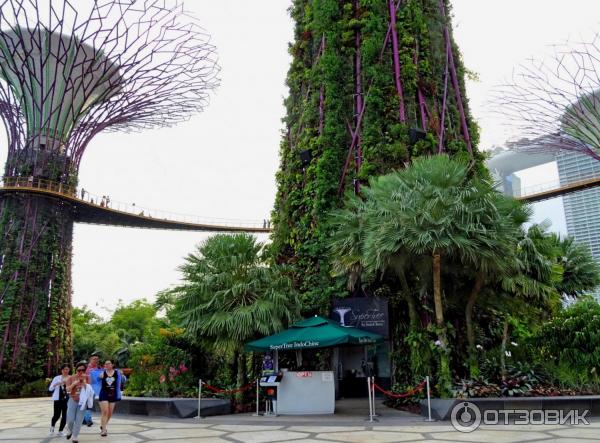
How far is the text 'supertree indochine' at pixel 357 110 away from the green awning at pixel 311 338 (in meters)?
4.24

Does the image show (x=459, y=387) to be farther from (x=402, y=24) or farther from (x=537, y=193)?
(x=537, y=193)

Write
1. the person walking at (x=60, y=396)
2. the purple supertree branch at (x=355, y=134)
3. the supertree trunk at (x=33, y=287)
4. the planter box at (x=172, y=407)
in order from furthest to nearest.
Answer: the supertree trunk at (x=33, y=287) → the purple supertree branch at (x=355, y=134) → the planter box at (x=172, y=407) → the person walking at (x=60, y=396)

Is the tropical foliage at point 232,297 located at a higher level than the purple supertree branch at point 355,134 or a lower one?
lower

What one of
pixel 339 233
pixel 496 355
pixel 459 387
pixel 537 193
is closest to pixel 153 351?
pixel 339 233

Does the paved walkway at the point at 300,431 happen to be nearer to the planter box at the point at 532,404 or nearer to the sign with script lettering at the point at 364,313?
the planter box at the point at 532,404

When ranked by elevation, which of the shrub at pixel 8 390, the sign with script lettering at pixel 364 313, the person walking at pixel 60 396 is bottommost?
the shrub at pixel 8 390

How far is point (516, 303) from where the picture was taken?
14.3m

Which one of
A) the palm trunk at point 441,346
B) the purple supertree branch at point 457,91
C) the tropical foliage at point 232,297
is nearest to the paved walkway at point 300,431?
the palm trunk at point 441,346

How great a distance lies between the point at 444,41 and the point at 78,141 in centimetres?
2170

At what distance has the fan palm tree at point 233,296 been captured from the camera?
13.7m

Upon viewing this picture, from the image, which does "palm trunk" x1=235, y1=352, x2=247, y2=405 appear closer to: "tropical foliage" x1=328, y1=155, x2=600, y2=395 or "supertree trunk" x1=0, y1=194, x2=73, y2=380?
"tropical foliage" x1=328, y1=155, x2=600, y2=395

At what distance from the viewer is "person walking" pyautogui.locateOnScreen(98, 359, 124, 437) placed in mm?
9148

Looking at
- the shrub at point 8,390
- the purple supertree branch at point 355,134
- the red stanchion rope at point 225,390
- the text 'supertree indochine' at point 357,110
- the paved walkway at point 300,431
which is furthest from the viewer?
the shrub at point 8,390

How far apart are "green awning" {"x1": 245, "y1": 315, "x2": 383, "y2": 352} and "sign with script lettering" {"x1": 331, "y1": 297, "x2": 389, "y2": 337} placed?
7.86ft
